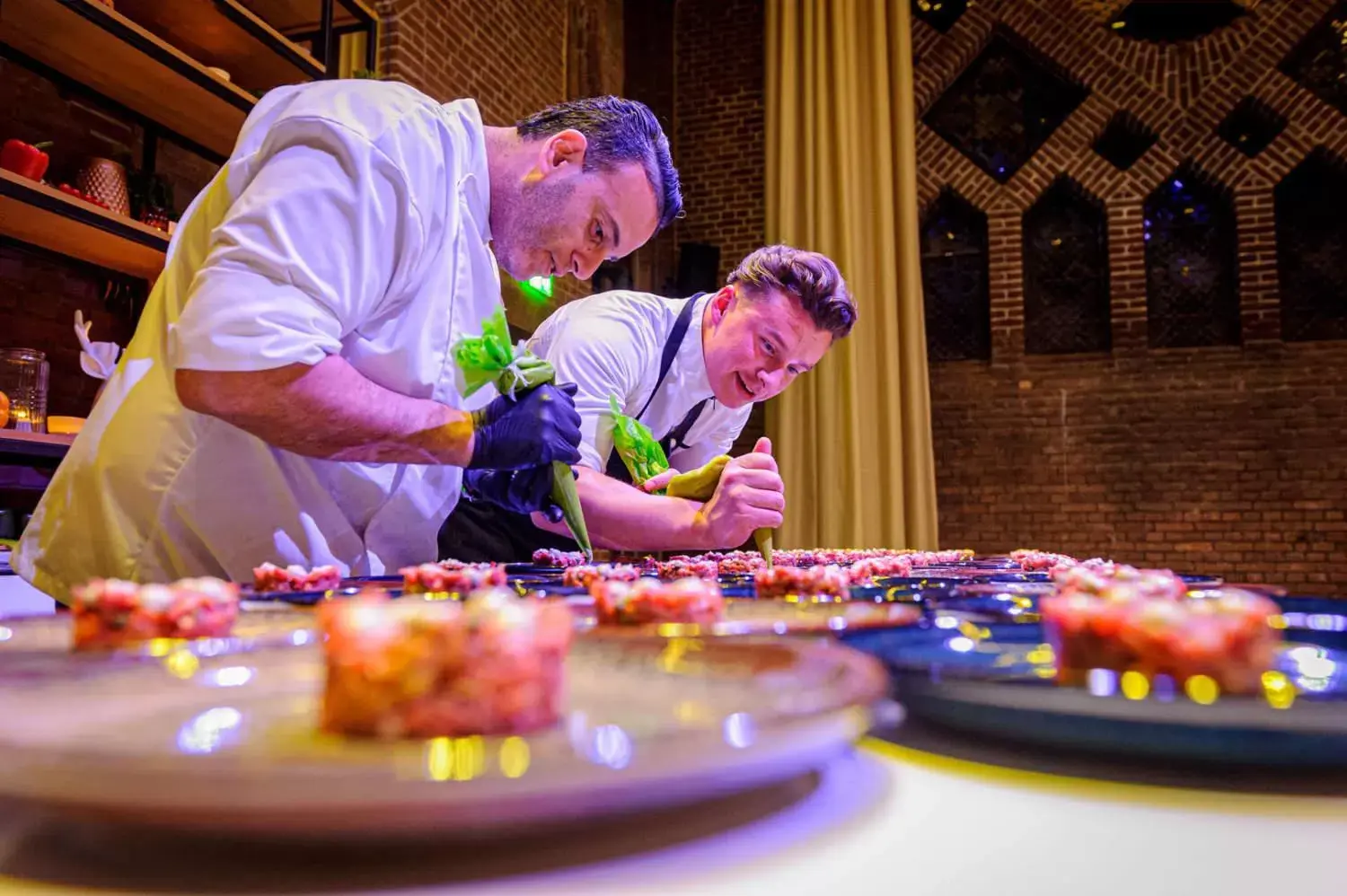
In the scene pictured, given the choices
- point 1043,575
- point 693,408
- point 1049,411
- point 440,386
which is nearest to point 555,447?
point 440,386

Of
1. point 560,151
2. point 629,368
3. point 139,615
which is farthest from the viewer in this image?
point 629,368

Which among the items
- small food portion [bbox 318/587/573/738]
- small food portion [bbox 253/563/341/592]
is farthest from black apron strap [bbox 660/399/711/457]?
small food portion [bbox 318/587/573/738]

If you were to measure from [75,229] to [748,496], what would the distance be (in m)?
2.51

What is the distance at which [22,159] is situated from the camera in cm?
270

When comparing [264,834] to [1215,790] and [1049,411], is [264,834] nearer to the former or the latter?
[1215,790]

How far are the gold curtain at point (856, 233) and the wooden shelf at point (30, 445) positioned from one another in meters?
3.81

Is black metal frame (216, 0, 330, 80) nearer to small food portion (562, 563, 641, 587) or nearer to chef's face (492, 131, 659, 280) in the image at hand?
chef's face (492, 131, 659, 280)

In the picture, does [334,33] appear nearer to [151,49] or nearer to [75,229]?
[151,49]

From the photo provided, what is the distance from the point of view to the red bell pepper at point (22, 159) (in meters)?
2.68

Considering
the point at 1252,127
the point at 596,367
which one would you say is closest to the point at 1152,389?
the point at 1252,127

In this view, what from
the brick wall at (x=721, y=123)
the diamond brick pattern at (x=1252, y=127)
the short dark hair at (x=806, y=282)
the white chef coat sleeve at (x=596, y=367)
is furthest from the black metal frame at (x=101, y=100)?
the diamond brick pattern at (x=1252, y=127)

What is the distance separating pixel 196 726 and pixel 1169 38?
317 inches

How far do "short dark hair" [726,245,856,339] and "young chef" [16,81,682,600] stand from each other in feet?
3.24

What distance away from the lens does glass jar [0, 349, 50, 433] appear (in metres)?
2.69
